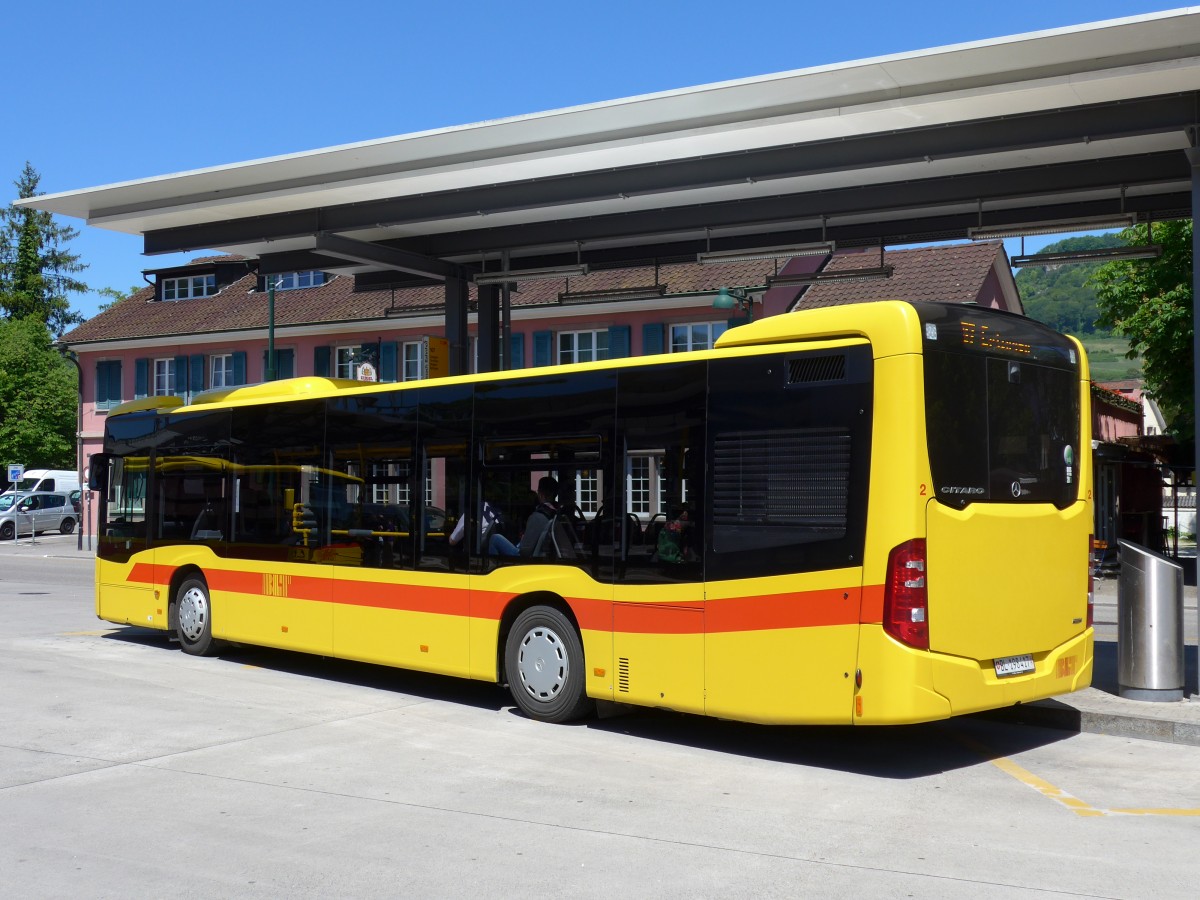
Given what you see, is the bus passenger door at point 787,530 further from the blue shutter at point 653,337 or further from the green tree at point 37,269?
the green tree at point 37,269

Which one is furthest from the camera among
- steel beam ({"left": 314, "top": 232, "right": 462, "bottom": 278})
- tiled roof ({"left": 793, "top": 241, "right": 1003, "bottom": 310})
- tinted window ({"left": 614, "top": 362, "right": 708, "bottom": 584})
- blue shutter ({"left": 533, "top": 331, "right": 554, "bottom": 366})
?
blue shutter ({"left": 533, "top": 331, "right": 554, "bottom": 366})

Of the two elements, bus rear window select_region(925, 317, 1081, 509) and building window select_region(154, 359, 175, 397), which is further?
building window select_region(154, 359, 175, 397)

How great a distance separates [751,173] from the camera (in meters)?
13.0

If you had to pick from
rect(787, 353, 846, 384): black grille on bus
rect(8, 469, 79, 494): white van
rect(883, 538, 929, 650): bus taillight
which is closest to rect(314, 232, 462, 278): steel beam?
rect(787, 353, 846, 384): black grille on bus

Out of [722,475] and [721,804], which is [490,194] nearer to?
[722,475]

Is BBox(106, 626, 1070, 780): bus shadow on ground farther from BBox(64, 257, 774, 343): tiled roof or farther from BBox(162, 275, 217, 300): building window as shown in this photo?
BBox(162, 275, 217, 300): building window

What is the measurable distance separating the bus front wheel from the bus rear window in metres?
8.78

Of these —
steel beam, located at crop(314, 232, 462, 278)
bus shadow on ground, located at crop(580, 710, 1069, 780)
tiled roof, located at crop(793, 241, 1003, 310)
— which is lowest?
bus shadow on ground, located at crop(580, 710, 1069, 780)

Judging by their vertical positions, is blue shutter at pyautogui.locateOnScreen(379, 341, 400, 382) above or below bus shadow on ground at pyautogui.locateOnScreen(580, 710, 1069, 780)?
above

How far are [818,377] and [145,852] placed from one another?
191 inches

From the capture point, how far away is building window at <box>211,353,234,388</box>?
44.9m

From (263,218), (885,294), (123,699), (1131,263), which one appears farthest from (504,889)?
(1131,263)

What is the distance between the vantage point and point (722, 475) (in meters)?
8.92

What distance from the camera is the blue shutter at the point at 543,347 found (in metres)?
37.4
